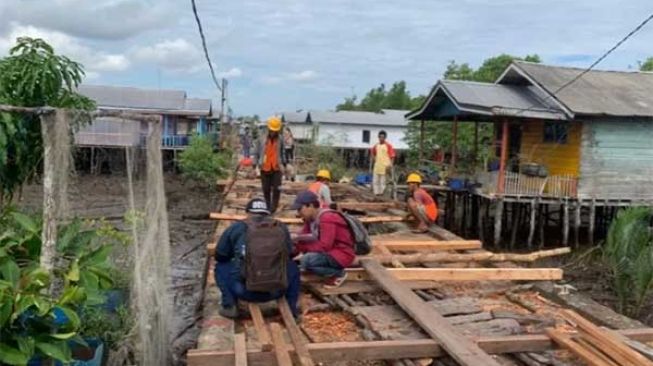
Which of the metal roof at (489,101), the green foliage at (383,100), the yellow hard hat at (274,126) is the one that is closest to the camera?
the yellow hard hat at (274,126)

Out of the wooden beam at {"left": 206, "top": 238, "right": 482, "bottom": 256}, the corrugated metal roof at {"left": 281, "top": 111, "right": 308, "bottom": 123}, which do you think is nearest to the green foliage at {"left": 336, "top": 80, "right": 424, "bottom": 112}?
the corrugated metal roof at {"left": 281, "top": 111, "right": 308, "bottom": 123}

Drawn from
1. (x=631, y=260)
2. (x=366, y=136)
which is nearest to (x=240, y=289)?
(x=631, y=260)

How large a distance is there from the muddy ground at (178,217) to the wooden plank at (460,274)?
225 centimetres

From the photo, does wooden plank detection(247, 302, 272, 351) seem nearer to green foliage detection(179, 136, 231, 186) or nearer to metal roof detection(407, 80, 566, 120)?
metal roof detection(407, 80, 566, 120)

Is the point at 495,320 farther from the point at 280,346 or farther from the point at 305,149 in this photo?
→ the point at 305,149

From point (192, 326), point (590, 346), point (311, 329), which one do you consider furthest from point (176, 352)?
point (590, 346)

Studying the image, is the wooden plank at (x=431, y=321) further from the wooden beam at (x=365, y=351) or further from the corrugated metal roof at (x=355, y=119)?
the corrugated metal roof at (x=355, y=119)

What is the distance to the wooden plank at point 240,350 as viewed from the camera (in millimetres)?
4789

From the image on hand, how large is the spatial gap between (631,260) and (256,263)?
28.0 feet

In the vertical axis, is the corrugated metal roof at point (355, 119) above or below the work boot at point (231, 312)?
above

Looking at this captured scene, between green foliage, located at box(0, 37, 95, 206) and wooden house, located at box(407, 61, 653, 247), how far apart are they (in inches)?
501

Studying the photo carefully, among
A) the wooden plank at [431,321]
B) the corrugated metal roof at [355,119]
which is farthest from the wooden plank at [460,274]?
the corrugated metal roof at [355,119]

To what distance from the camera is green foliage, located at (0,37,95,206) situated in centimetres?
540

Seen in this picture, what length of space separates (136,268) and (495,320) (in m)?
3.23
